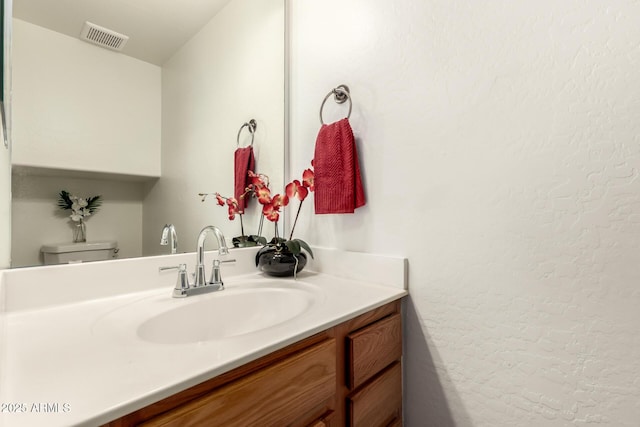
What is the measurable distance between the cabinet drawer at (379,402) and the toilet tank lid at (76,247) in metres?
0.80

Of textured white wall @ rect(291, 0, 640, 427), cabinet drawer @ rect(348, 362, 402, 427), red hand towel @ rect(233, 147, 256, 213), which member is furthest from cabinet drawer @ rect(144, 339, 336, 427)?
red hand towel @ rect(233, 147, 256, 213)

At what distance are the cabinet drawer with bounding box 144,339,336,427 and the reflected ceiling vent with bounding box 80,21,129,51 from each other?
995 mm

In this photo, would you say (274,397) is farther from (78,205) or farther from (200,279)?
(78,205)

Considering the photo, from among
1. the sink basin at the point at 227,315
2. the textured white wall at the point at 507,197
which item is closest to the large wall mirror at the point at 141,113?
the sink basin at the point at 227,315

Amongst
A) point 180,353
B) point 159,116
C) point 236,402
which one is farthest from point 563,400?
point 159,116

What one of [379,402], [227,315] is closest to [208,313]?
[227,315]

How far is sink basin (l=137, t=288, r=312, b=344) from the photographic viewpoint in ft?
2.56

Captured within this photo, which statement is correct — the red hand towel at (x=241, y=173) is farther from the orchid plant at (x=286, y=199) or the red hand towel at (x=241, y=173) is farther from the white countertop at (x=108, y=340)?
the white countertop at (x=108, y=340)

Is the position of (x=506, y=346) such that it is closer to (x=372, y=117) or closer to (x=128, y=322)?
(x=372, y=117)

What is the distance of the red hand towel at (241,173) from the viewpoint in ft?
4.10

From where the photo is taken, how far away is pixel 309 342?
25.5 inches

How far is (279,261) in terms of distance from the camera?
109 cm

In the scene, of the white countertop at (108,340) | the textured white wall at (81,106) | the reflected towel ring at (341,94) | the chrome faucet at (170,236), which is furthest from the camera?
the reflected towel ring at (341,94)

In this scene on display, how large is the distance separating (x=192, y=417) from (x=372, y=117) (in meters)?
0.94
